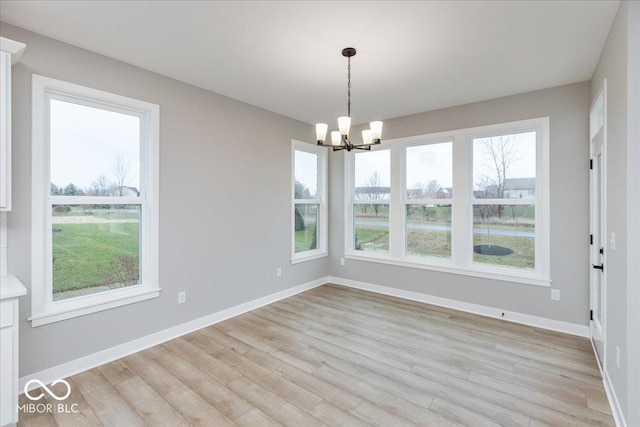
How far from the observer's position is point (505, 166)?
3.86 meters

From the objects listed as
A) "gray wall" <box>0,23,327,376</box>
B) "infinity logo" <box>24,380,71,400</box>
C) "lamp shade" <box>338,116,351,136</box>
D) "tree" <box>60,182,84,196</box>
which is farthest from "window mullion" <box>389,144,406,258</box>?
"infinity logo" <box>24,380,71,400</box>

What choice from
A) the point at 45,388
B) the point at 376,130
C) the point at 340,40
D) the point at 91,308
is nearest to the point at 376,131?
the point at 376,130

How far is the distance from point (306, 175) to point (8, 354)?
4.06m

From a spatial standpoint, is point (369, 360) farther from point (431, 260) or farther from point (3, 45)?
point (3, 45)

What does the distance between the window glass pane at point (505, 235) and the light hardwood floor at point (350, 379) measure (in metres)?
0.82

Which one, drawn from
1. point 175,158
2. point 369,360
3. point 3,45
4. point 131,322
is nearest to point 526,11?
point 369,360

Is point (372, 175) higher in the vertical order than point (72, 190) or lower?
higher

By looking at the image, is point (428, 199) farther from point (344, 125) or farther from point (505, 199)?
point (344, 125)

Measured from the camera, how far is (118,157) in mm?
2986

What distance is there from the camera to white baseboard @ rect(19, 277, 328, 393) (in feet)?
8.16

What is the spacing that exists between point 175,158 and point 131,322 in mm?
1735

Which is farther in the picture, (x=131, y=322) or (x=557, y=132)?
(x=557, y=132)

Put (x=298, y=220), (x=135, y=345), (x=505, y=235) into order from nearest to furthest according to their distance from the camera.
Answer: (x=135, y=345)
(x=505, y=235)
(x=298, y=220)

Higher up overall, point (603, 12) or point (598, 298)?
point (603, 12)
